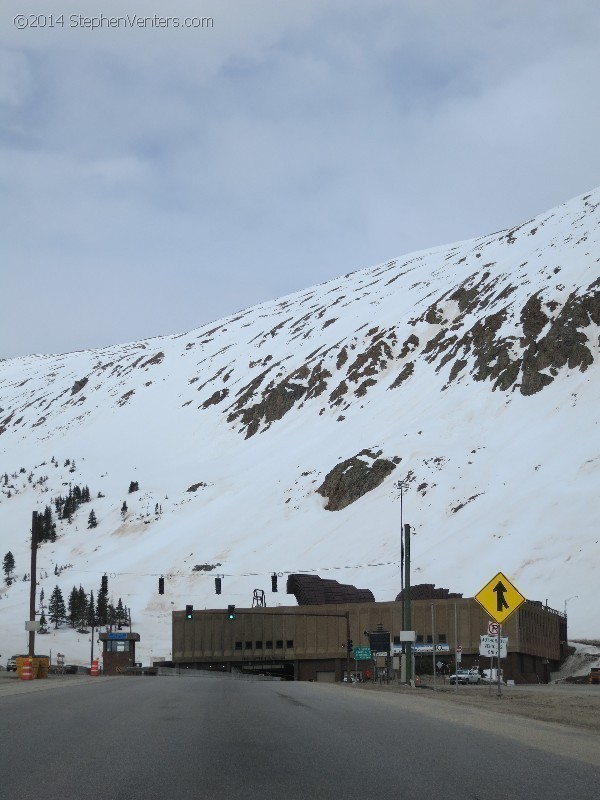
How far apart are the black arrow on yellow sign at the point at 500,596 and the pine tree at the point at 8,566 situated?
389 ft

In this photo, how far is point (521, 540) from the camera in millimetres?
97250

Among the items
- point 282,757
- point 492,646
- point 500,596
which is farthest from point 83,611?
point 282,757

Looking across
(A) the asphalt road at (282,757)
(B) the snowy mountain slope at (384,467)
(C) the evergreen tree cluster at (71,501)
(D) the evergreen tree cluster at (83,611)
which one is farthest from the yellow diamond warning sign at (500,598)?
(C) the evergreen tree cluster at (71,501)

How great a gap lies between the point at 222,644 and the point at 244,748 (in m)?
80.3

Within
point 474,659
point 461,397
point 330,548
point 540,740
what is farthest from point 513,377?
point 540,740

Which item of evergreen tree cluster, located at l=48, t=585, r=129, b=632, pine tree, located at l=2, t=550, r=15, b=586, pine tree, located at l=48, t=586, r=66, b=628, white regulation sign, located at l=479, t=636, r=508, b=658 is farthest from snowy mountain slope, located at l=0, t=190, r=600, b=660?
white regulation sign, located at l=479, t=636, r=508, b=658

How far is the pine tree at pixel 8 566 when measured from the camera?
134900 mm

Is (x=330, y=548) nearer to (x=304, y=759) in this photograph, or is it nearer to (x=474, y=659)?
(x=474, y=659)

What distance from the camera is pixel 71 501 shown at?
163 metres

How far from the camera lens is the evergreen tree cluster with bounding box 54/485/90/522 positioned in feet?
529

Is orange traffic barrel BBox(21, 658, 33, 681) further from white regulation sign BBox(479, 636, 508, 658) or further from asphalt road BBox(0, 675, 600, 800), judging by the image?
asphalt road BBox(0, 675, 600, 800)

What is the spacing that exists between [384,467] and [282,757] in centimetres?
11736

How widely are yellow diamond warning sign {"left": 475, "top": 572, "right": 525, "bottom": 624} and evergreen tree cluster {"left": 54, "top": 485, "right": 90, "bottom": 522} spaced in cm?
14095

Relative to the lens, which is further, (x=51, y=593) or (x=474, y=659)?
(x=51, y=593)
